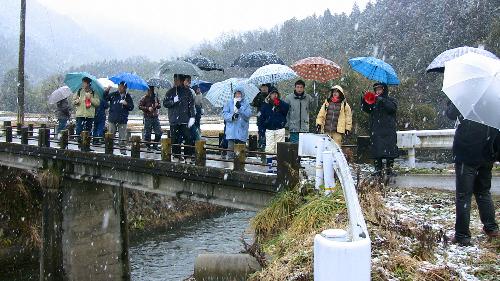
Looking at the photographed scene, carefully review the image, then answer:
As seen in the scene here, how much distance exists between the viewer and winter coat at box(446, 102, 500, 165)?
5.02 metres

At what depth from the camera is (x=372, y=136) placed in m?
8.68

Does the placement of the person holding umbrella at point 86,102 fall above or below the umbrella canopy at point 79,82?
below

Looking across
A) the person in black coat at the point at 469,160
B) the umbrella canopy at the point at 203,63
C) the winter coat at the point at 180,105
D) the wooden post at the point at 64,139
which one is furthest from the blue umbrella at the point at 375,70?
the wooden post at the point at 64,139

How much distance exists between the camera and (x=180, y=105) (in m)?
11.2

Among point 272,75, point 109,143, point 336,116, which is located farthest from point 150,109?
point 336,116

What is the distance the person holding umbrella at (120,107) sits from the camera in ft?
43.9

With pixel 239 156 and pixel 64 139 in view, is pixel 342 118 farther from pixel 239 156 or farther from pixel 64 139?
pixel 64 139

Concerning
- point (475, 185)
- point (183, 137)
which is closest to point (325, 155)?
point (475, 185)

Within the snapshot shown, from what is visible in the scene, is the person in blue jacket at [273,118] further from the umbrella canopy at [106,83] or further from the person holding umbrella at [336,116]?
the umbrella canopy at [106,83]

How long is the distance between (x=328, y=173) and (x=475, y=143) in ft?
5.47

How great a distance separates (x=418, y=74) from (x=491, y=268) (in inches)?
1646

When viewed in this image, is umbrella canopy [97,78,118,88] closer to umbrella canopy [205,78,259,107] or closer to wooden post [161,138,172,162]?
wooden post [161,138,172,162]

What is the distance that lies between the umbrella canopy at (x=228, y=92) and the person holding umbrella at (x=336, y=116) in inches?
83.7

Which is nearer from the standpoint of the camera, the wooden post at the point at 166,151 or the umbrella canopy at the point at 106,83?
the wooden post at the point at 166,151
